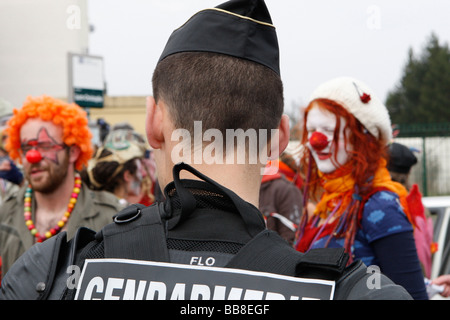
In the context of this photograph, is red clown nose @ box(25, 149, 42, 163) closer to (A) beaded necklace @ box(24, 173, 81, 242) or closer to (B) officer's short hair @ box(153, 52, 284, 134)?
(A) beaded necklace @ box(24, 173, 81, 242)

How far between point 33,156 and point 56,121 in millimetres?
359

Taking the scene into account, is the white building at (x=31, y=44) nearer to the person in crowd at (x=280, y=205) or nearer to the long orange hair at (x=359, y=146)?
the person in crowd at (x=280, y=205)

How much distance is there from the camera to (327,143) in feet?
9.02

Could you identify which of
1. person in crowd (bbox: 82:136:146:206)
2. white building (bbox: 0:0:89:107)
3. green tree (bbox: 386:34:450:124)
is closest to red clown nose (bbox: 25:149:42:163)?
person in crowd (bbox: 82:136:146:206)

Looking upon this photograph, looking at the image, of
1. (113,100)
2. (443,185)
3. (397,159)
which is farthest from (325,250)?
(113,100)

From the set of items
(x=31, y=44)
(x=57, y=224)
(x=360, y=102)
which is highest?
(x=31, y=44)

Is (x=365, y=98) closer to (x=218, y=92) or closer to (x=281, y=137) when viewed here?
(x=281, y=137)

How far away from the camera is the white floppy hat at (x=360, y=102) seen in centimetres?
276

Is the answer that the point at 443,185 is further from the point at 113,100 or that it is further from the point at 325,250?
the point at 325,250

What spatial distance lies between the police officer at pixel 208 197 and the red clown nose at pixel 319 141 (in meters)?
1.26

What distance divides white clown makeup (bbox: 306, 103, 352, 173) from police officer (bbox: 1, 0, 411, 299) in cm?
128

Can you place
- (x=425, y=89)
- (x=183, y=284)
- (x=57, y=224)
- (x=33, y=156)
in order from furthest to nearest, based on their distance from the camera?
(x=425, y=89) < (x=57, y=224) < (x=33, y=156) < (x=183, y=284)

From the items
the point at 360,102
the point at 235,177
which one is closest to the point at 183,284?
the point at 235,177
